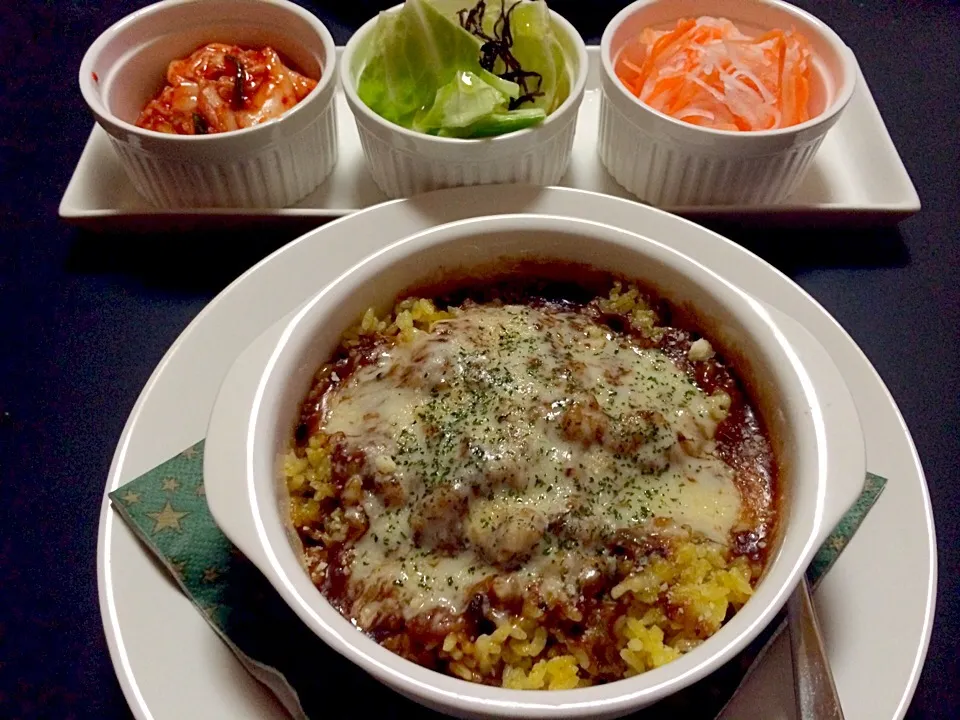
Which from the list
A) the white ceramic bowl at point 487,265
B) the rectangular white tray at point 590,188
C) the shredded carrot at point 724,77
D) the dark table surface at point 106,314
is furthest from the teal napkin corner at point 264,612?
the shredded carrot at point 724,77

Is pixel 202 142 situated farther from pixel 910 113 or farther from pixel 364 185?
pixel 910 113

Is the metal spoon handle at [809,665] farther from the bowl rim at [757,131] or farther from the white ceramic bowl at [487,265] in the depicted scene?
the bowl rim at [757,131]

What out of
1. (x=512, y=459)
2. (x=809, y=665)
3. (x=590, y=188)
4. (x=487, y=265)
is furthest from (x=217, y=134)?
(x=809, y=665)

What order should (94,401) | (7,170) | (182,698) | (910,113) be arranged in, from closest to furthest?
(182,698)
(94,401)
(7,170)
(910,113)

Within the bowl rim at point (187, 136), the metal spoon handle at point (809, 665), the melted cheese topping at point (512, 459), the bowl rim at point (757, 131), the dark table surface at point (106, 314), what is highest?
the bowl rim at point (757, 131)

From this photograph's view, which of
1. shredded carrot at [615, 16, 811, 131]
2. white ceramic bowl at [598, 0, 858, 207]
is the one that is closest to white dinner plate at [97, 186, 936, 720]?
white ceramic bowl at [598, 0, 858, 207]

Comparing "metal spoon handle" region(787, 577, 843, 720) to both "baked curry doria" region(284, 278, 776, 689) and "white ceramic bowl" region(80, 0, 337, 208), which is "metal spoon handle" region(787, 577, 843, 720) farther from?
"white ceramic bowl" region(80, 0, 337, 208)

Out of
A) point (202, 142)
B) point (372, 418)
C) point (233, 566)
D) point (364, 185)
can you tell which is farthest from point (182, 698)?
point (364, 185)
